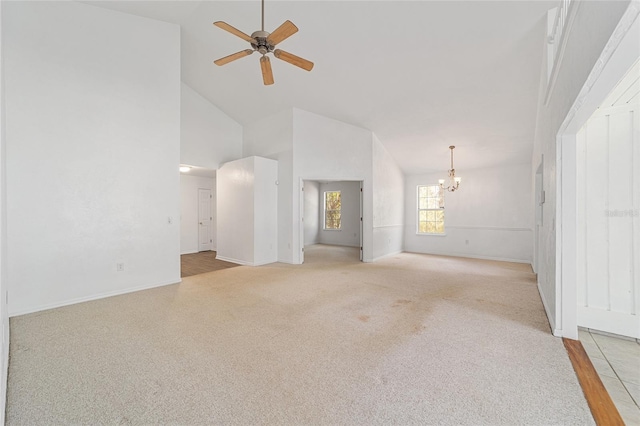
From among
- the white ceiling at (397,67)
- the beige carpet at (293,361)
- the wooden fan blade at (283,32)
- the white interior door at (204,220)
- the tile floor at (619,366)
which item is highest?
the white ceiling at (397,67)

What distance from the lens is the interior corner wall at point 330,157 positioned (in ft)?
20.7

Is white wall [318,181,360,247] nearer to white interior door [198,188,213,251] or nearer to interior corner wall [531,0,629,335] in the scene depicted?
white interior door [198,188,213,251]

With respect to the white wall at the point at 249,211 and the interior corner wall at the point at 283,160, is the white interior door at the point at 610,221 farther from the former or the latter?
the white wall at the point at 249,211

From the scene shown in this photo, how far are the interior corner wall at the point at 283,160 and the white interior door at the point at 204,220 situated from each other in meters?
2.92

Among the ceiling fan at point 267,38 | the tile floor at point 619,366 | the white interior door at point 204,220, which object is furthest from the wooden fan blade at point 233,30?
the white interior door at point 204,220

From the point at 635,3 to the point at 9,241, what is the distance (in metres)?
5.31

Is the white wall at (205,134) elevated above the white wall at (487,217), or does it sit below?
above

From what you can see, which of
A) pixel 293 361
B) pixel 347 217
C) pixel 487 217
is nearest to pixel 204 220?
pixel 347 217

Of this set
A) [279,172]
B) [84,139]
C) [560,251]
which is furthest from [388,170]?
[84,139]

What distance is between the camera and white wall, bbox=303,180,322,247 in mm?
10336

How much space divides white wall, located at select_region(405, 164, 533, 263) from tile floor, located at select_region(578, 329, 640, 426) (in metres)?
4.52

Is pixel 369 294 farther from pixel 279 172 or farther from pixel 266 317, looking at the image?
pixel 279 172

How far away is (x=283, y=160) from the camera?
6.47 meters

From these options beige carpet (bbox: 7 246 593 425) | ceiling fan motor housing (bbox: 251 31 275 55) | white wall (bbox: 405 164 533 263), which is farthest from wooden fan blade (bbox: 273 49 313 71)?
white wall (bbox: 405 164 533 263)
